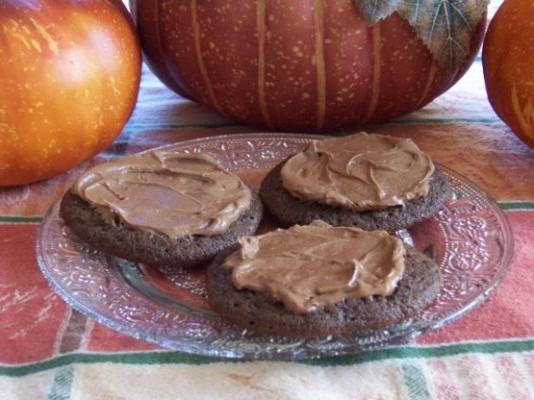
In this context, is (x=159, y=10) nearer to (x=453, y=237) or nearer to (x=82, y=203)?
(x=82, y=203)

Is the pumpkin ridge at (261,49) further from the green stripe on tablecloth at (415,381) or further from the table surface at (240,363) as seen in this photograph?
the green stripe on tablecloth at (415,381)

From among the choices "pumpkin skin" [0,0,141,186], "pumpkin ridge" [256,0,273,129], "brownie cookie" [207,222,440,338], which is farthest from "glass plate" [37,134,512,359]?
"pumpkin ridge" [256,0,273,129]

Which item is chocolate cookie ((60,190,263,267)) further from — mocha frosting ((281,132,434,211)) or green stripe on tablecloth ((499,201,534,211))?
green stripe on tablecloth ((499,201,534,211))

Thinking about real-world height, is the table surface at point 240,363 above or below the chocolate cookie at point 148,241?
below

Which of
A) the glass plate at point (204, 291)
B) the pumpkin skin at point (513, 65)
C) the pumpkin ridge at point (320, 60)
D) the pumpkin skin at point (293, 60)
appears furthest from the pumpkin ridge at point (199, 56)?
the pumpkin skin at point (513, 65)

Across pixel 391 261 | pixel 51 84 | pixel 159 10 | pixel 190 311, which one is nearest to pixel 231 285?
pixel 190 311

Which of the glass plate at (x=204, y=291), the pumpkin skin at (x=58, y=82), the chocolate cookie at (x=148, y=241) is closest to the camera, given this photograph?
the glass plate at (x=204, y=291)
